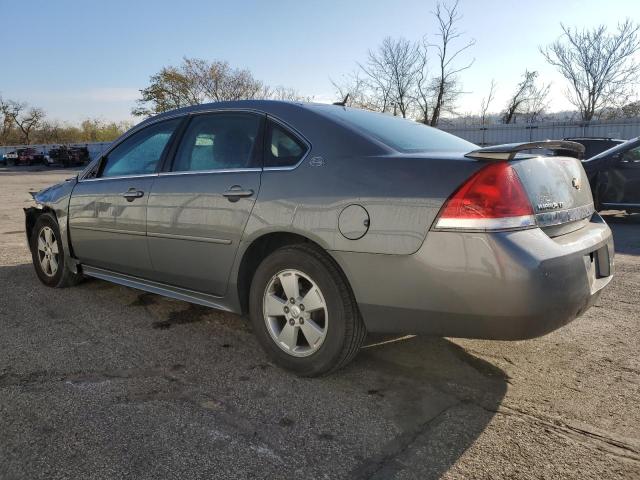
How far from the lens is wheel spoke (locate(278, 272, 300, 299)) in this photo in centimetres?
296

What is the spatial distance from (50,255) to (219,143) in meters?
2.50

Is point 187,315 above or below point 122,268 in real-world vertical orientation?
below

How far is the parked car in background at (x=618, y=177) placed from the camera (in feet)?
30.4

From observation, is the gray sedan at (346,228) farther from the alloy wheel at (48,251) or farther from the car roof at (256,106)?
the alloy wheel at (48,251)

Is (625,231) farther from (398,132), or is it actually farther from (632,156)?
(398,132)

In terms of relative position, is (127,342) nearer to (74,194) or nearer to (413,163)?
(74,194)

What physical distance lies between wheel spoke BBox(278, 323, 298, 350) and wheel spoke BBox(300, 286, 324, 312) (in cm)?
17

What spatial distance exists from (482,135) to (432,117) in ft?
11.8

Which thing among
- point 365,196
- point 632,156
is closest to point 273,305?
point 365,196

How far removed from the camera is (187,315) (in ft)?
13.7

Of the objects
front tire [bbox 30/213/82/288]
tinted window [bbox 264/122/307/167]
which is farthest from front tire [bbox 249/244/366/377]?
front tire [bbox 30/213/82/288]

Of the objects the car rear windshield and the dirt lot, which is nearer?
the dirt lot

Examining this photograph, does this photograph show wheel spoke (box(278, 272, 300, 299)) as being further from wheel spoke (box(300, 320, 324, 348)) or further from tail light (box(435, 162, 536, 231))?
tail light (box(435, 162, 536, 231))

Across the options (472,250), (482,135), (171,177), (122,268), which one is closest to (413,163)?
(472,250)
